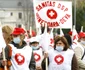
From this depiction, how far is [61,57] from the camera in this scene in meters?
8.32

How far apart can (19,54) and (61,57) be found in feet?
2.76

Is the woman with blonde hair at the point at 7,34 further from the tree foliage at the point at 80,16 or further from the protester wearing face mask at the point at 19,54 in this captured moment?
the tree foliage at the point at 80,16

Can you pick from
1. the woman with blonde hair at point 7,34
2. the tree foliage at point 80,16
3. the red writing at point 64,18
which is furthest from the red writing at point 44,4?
the tree foliage at point 80,16

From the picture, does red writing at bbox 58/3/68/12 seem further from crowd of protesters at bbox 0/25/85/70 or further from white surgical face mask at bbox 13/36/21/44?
white surgical face mask at bbox 13/36/21/44

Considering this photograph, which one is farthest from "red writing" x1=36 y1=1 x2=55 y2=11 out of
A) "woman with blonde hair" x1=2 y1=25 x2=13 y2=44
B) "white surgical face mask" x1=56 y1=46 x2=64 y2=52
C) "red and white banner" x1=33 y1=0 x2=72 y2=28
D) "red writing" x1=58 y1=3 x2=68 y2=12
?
"white surgical face mask" x1=56 y1=46 x2=64 y2=52

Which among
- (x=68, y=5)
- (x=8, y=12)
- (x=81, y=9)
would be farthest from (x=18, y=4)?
(x=68, y=5)

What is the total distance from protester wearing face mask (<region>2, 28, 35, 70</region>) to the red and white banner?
2169 millimetres

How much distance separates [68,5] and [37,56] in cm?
159

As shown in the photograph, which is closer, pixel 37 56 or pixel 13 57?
pixel 13 57

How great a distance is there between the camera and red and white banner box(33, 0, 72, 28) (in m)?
10.2

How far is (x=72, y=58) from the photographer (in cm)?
818

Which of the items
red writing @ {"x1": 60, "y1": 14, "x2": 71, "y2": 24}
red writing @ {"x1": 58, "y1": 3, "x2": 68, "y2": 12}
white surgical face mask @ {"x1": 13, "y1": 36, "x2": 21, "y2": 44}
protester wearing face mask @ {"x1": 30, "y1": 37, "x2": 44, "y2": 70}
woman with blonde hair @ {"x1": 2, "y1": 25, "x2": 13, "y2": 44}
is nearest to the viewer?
white surgical face mask @ {"x1": 13, "y1": 36, "x2": 21, "y2": 44}

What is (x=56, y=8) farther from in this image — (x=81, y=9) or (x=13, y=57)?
(x=81, y=9)

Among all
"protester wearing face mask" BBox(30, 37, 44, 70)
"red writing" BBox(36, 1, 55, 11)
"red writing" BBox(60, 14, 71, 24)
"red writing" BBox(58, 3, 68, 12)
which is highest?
"red writing" BBox(36, 1, 55, 11)
